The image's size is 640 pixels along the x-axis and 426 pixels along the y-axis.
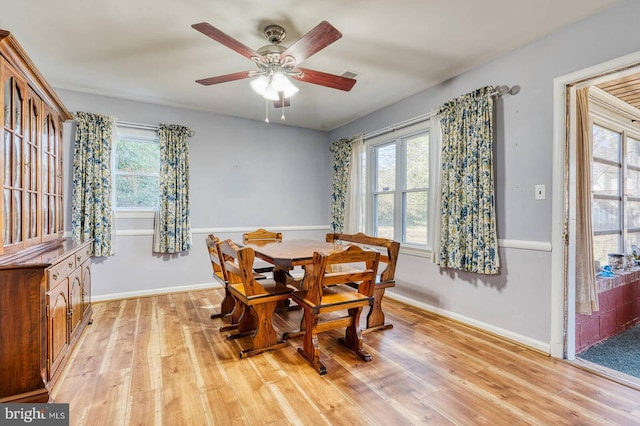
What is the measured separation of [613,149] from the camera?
3414 mm

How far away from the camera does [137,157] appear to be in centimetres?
404

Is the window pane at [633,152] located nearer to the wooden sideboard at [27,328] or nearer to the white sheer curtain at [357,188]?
the white sheer curtain at [357,188]

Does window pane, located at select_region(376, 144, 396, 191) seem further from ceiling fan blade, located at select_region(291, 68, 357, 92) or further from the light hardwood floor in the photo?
the light hardwood floor

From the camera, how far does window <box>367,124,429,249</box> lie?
3.72 metres

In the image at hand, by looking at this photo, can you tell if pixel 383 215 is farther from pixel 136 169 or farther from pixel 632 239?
pixel 136 169

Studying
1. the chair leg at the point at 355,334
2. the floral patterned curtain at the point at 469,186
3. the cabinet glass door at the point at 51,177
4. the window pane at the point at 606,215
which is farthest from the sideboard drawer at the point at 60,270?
the window pane at the point at 606,215

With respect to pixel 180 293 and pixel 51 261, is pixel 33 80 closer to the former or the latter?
pixel 51 261

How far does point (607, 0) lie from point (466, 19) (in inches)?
33.5

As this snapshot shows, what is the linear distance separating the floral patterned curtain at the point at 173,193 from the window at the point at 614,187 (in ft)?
15.3

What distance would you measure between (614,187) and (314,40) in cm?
372

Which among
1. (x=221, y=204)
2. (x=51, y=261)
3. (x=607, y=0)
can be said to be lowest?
(x=51, y=261)

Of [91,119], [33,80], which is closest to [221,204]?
[91,119]

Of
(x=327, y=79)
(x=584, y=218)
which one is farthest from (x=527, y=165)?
(x=327, y=79)

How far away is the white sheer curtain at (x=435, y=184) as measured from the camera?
3291mm
